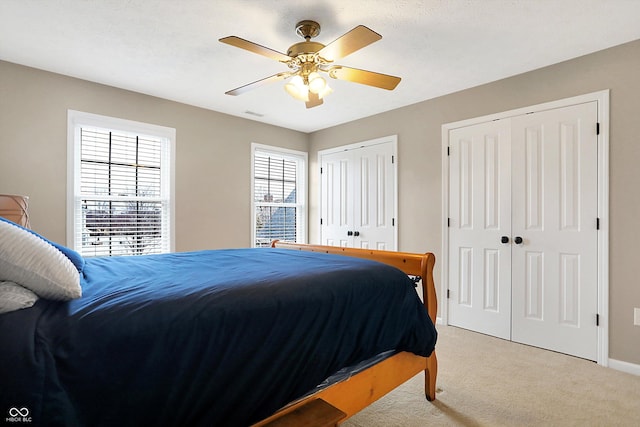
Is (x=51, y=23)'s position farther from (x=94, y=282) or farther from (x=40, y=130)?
(x=94, y=282)

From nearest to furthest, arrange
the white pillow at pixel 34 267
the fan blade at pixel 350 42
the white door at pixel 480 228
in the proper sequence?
the white pillow at pixel 34 267
the fan blade at pixel 350 42
the white door at pixel 480 228

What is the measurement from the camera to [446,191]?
11.8ft

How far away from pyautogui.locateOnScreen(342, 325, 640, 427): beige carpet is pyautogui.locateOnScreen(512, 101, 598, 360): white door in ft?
0.81

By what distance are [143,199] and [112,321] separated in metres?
2.90

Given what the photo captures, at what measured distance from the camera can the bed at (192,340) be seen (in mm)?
895

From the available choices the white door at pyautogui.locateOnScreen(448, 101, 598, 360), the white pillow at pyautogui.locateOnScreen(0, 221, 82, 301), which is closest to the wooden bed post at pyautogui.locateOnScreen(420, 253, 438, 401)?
the white door at pyautogui.locateOnScreen(448, 101, 598, 360)

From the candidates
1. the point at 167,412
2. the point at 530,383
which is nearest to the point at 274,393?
the point at 167,412

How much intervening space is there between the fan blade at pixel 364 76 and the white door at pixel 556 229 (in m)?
1.57


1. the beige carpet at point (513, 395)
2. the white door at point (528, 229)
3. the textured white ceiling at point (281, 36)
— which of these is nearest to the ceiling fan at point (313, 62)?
the textured white ceiling at point (281, 36)

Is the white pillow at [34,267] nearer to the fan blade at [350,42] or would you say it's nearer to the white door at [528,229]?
the fan blade at [350,42]

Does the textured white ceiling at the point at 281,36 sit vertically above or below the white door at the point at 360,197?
above

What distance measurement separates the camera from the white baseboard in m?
2.47

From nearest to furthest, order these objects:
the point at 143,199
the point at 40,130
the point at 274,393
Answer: the point at 274,393, the point at 40,130, the point at 143,199

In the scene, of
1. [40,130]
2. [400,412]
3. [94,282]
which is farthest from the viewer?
[40,130]
